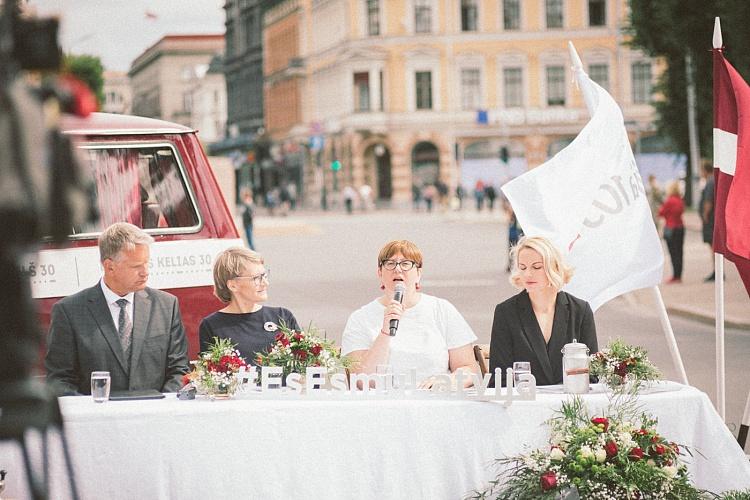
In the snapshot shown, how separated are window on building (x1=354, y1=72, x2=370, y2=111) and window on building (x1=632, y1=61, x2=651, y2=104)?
15906 mm

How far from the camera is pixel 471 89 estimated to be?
86750mm

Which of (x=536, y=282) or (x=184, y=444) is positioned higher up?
(x=536, y=282)

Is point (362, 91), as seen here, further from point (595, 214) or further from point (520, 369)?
point (520, 369)

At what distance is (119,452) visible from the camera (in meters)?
5.61

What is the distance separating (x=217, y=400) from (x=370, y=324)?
1.33 m

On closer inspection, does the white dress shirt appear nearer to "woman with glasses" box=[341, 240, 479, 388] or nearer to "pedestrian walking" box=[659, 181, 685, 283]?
"woman with glasses" box=[341, 240, 479, 388]

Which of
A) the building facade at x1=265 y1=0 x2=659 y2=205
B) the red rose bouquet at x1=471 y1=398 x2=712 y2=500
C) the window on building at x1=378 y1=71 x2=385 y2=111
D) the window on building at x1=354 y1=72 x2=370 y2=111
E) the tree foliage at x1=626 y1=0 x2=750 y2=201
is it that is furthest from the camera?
the window on building at x1=354 y1=72 x2=370 y2=111

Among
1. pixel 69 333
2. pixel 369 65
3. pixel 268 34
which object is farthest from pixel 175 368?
pixel 268 34

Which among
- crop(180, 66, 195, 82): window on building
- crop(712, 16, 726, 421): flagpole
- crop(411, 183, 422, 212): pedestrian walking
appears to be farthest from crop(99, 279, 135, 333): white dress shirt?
crop(180, 66, 195, 82): window on building

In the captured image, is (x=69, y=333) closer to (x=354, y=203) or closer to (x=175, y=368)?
(x=175, y=368)

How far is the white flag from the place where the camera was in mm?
7625

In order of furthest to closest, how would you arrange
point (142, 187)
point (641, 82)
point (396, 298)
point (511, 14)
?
point (511, 14) → point (641, 82) → point (142, 187) → point (396, 298)

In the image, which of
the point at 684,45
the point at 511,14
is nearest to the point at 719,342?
the point at 684,45

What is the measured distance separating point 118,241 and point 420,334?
4.98 ft
